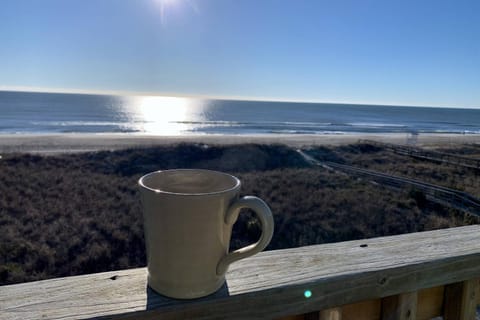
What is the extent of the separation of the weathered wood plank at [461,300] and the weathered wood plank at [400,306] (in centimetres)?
17

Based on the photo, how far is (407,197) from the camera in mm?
8703

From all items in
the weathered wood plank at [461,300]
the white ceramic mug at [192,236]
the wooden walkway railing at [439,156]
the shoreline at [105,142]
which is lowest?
the shoreline at [105,142]

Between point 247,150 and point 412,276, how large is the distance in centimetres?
1759

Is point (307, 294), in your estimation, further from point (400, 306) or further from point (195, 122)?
point (195, 122)

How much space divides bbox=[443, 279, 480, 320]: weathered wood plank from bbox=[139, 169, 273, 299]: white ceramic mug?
72 cm

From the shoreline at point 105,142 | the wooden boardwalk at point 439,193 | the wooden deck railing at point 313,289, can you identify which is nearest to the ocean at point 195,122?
the shoreline at point 105,142

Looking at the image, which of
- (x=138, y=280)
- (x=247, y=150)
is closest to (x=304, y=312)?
(x=138, y=280)

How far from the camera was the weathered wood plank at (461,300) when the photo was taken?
3.35 ft

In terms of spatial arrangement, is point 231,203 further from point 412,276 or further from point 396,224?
point 396,224

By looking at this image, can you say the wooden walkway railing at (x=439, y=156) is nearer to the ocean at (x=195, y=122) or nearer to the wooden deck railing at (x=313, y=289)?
the wooden deck railing at (x=313, y=289)

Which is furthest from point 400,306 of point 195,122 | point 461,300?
point 195,122

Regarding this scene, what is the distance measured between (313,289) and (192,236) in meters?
0.36

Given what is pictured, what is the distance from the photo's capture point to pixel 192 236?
27.3 inches

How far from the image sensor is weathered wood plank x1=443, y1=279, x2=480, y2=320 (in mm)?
1021
